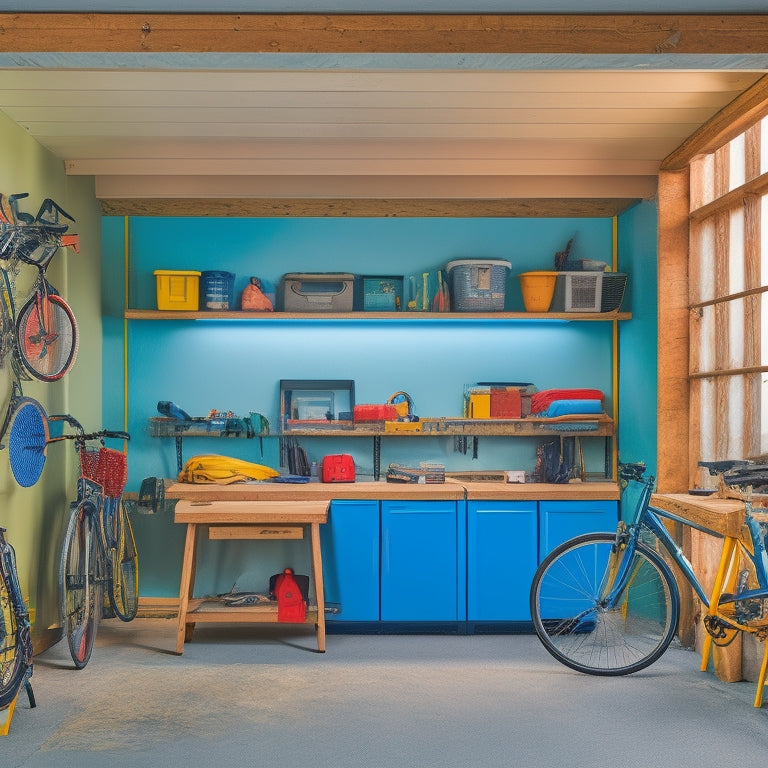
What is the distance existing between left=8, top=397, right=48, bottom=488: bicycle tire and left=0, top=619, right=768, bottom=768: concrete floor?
1.08 metres

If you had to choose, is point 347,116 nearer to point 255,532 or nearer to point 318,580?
point 255,532

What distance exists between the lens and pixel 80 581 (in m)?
4.92

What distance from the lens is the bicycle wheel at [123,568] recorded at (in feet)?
18.6

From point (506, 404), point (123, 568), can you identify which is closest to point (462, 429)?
point (506, 404)

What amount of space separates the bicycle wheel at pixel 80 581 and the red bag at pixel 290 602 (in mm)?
1046

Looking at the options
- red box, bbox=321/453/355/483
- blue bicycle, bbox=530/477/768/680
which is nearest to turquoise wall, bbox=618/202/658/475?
blue bicycle, bbox=530/477/768/680

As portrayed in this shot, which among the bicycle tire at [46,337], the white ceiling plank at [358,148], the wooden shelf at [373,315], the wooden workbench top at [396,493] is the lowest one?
the wooden workbench top at [396,493]

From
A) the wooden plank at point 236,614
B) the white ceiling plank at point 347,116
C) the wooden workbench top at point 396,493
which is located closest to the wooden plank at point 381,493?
the wooden workbench top at point 396,493

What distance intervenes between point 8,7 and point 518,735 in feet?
11.9

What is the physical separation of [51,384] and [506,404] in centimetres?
298

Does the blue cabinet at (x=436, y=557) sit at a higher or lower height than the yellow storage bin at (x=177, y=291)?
lower

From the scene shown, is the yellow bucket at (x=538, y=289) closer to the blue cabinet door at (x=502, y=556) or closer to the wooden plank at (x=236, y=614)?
the blue cabinet door at (x=502, y=556)

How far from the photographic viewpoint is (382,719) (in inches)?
164

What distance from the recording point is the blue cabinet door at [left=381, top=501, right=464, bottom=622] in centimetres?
582
